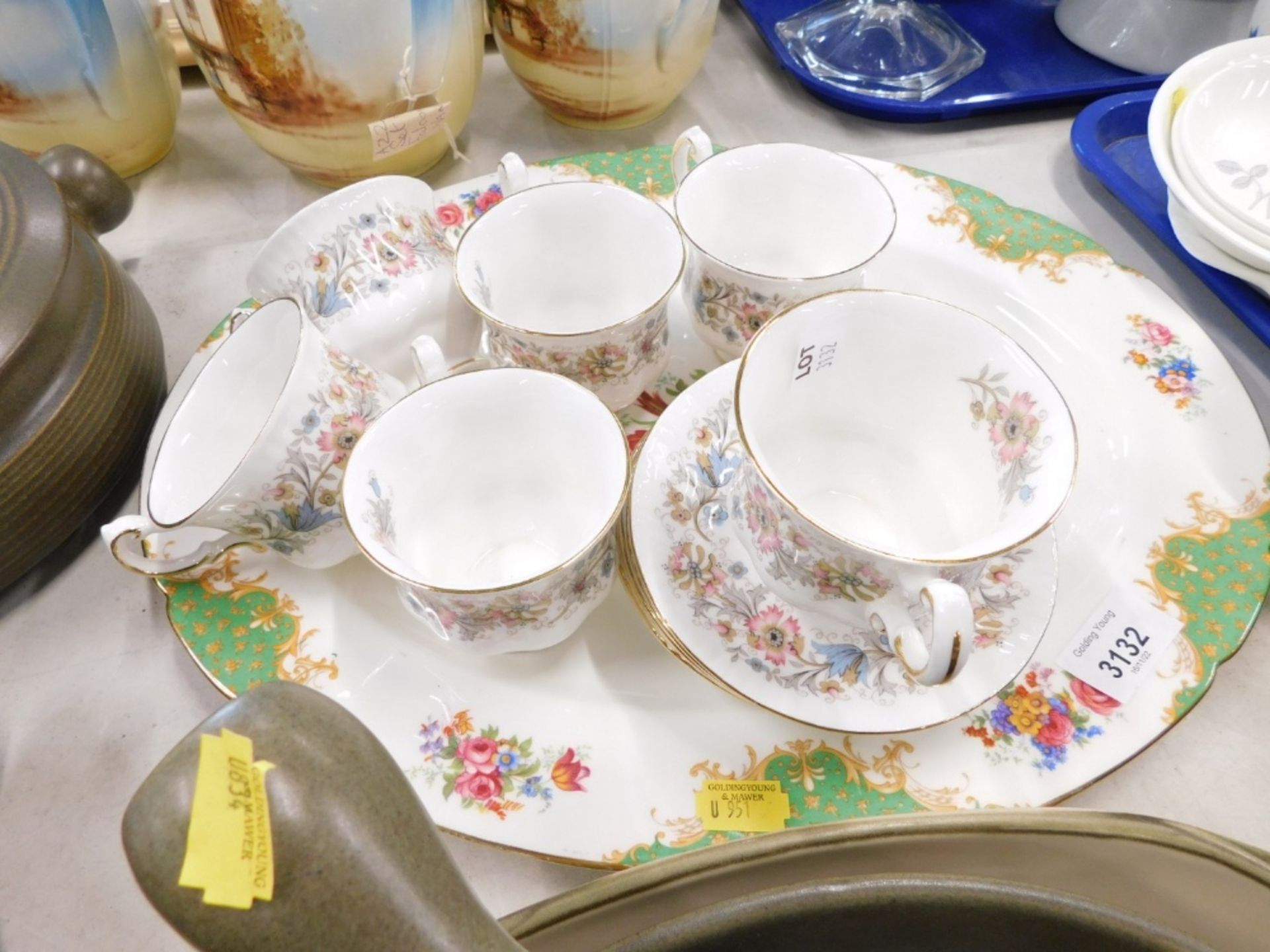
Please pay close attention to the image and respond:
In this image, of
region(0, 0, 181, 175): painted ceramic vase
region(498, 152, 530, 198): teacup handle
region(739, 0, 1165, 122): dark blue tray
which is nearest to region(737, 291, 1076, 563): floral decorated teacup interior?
region(498, 152, 530, 198): teacup handle

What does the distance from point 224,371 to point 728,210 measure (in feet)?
1.40

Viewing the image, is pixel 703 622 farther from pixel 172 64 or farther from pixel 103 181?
pixel 172 64

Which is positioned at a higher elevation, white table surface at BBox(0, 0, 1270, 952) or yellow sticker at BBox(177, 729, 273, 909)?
yellow sticker at BBox(177, 729, 273, 909)

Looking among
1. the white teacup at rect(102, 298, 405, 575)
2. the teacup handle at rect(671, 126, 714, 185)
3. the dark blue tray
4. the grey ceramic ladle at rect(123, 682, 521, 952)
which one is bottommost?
the white teacup at rect(102, 298, 405, 575)

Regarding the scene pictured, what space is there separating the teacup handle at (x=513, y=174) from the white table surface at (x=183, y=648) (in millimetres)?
232

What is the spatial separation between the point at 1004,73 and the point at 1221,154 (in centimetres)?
31

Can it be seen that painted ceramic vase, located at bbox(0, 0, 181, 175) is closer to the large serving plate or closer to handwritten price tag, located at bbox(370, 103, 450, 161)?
handwritten price tag, located at bbox(370, 103, 450, 161)

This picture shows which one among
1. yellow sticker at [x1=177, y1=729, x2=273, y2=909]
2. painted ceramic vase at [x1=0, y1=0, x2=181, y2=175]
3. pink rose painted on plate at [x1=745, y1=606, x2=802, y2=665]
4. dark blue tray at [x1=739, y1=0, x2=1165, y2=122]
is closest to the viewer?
yellow sticker at [x1=177, y1=729, x2=273, y2=909]

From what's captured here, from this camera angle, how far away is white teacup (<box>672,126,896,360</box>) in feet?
2.06

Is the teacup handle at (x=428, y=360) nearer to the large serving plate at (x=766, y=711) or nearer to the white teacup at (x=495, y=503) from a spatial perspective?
the white teacup at (x=495, y=503)

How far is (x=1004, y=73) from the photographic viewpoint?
985 millimetres

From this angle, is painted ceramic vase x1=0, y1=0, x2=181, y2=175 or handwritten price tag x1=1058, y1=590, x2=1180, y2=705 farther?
painted ceramic vase x1=0, y1=0, x2=181, y2=175

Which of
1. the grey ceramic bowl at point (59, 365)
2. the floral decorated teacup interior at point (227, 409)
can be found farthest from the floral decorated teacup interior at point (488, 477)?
the grey ceramic bowl at point (59, 365)

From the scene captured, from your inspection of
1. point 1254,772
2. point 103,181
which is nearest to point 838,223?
point 1254,772
